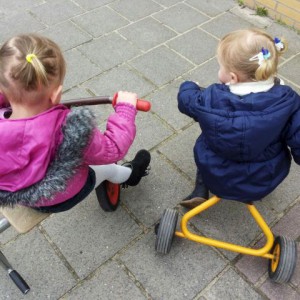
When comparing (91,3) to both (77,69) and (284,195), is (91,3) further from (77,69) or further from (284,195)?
(284,195)

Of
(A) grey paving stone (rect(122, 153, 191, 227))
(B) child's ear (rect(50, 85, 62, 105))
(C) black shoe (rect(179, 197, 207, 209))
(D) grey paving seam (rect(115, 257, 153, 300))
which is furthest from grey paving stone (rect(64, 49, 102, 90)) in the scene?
(B) child's ear (rect(50, 85, 62, 105))

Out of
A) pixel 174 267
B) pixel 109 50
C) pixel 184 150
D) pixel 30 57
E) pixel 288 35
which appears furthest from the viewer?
pixel 288 35

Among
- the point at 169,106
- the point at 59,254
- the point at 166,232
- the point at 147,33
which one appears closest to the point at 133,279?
the point at 166,232

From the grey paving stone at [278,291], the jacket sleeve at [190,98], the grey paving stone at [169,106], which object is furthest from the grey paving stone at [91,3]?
the grey paving stone at [278,291]

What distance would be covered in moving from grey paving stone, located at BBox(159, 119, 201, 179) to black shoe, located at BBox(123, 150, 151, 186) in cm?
25

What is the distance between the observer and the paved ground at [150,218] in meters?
1.96

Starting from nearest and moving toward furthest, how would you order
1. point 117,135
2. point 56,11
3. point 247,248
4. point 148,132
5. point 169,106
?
1. point 117,135
2. point 247,248
3. point 148,132
4. point 169,106
5. point 56,11

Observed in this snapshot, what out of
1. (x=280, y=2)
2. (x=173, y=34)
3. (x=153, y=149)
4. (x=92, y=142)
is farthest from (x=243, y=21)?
(x=92, y=142)

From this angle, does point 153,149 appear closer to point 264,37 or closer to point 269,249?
point 269,249

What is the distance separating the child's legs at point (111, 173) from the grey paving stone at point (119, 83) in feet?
3.31

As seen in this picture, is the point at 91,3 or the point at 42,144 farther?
the point at 91,3

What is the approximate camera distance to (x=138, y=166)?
2.27m

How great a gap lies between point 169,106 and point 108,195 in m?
1.01

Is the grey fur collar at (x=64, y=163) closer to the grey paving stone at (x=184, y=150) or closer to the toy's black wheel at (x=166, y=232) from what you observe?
the toy's black wheel at (x=166, y=232)
